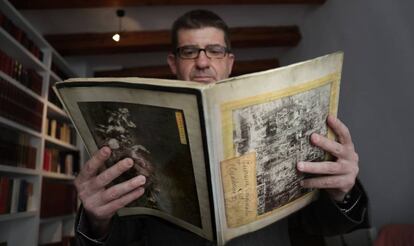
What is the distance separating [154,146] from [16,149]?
1.67 metres

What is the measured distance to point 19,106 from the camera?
1.84 metres

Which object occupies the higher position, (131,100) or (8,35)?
(8,35)

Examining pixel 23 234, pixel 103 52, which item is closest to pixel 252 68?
pixel 103 52

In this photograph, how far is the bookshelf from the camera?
1.74m

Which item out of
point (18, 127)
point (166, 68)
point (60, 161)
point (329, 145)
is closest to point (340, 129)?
point (329, 145)

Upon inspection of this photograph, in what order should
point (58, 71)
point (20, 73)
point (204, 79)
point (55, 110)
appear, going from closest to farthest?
point (204, 79)
point (20, 73)
point (55, 110)
point (58, 71)

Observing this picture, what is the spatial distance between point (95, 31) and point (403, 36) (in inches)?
87.5

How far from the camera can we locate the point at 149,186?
21.7 inches

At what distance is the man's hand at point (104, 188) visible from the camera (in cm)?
52

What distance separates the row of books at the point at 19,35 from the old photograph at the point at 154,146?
1647mm

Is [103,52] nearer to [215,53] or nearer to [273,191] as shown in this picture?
[215,53]

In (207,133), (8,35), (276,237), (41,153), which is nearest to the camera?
(207,133)

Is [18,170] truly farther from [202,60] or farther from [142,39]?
[202,60]

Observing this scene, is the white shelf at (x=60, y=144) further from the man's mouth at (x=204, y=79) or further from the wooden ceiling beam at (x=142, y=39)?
the man's mouth at (x=204, y=79)
